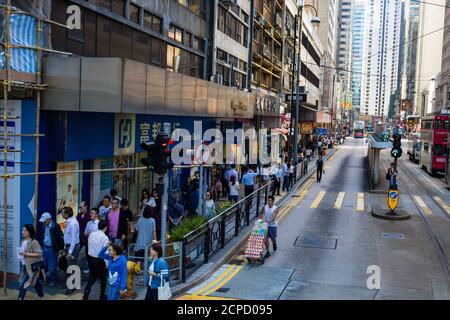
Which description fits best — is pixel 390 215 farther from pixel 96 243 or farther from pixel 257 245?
pixel 96 243

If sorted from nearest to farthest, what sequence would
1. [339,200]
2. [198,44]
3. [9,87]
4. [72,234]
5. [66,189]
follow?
[9,87], [72,234], [66,189], [339,200], [198,44]

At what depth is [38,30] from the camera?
41.2 feet

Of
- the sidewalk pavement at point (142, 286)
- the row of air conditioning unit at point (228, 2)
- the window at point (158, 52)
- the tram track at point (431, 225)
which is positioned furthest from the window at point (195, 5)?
the tram track at point (431, 225)

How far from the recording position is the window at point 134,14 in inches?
728

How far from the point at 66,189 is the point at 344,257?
782 centimetres

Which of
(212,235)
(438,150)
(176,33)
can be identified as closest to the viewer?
(212,235)

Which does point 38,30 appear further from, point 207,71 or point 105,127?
point 207,71

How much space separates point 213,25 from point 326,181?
42.1 feet

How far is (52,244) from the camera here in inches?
463

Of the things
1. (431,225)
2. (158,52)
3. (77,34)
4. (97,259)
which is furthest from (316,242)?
(158,52)

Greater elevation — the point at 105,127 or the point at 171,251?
the point at 105,127

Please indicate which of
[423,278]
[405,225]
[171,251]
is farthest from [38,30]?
[405,225]

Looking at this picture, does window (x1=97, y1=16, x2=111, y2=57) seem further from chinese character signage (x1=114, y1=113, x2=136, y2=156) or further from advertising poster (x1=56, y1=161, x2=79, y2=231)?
advertising poster (x1=56, y1=161, x2=79, y2=231)
